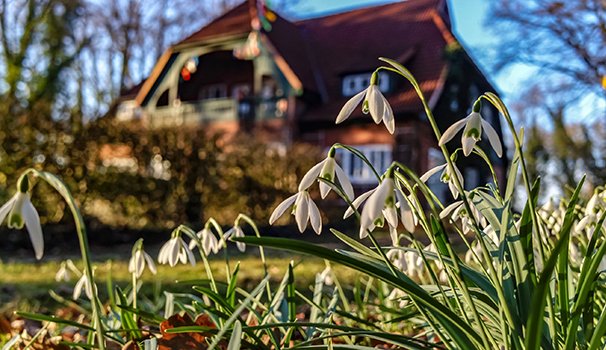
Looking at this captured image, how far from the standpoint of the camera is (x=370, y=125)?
15508 mm

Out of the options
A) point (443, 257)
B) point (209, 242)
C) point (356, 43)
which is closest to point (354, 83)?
point (356, 43)

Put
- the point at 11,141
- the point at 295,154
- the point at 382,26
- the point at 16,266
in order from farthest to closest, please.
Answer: the point at 382,26
the point at 295,154
the point at 11,141
the point at 16,266

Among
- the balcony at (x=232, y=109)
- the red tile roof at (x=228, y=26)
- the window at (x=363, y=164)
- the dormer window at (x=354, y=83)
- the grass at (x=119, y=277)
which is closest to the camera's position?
the grass at (x=119, y=277)

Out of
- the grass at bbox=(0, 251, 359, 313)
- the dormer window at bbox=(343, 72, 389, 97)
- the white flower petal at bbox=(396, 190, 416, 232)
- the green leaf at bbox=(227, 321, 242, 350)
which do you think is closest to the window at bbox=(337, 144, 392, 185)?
the dormer window at bbox=(343, 72, 389, 97)

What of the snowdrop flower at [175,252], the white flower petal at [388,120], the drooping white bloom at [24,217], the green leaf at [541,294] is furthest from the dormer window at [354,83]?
the drooping white bloom at [24,217]

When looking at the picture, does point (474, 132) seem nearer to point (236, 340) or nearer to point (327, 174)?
A: point (327, 174)

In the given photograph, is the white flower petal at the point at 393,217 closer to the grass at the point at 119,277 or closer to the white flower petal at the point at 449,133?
the white flower petal at the point at 449,133

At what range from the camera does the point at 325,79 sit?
1709 centimetres

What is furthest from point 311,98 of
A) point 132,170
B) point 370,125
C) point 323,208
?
point 132,170

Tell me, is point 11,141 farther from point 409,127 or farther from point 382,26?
point 382,26

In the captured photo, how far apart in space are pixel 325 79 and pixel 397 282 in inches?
646

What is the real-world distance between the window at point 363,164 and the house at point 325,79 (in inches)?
1.0

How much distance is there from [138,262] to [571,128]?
82.1 ft

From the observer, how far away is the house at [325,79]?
15.4 meters
